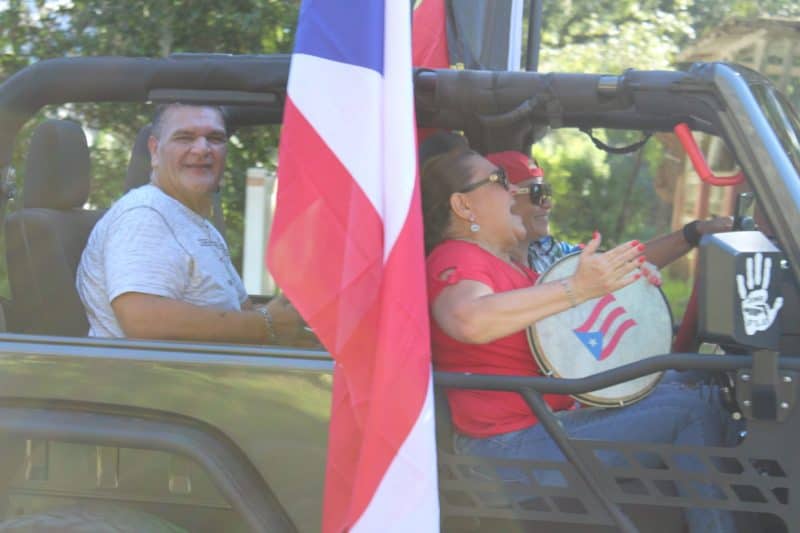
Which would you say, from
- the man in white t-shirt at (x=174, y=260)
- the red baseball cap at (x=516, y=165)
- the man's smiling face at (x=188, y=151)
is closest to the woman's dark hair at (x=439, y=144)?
the red baseball cap at (x=516, y=165)

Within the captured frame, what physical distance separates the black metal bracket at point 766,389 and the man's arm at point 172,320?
4.10ft

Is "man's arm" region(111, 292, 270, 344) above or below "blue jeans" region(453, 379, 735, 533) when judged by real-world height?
above

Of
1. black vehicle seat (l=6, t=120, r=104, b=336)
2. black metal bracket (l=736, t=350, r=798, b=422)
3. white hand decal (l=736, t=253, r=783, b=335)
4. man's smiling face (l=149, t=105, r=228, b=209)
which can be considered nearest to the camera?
white hand decal (l=736, t=253, r=783, b=335)

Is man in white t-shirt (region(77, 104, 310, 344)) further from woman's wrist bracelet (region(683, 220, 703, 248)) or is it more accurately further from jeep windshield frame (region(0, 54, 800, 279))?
woman's wrist bracelet (region(683, 220, 703, 248))

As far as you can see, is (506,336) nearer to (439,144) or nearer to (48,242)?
(439,144)

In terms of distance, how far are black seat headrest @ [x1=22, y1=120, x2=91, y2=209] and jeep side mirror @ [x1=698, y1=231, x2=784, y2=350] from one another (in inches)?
76.2

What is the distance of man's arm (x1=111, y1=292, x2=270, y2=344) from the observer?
2885 mm

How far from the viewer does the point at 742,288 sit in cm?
221

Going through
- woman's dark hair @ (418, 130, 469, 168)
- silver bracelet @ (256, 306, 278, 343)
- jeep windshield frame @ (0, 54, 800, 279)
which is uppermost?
jeep windshield frame @ (0, 54, 800, 279)

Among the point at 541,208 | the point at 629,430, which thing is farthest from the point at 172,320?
the point at 541,208

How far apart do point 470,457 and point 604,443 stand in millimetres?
288

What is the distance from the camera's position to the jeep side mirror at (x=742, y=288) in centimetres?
221

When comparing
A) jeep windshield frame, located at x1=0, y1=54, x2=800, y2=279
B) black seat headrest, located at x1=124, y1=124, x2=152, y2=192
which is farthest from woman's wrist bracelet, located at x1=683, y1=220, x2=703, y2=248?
black seat headrest, located at x1=124, y1=124, x2=152, y2=192

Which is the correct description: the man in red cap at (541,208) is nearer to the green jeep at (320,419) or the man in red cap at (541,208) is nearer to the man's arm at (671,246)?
the man's arm at (671,246)
